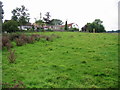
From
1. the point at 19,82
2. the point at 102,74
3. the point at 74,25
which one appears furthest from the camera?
the point at 74,25

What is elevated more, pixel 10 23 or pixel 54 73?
pixel 10 23

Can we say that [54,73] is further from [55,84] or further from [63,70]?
[55,84]

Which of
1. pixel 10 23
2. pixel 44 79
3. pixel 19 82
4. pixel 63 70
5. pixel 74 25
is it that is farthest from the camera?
pixel 74 25

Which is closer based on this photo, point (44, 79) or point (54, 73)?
point (44, 79)

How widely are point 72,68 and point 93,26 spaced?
65.5 meters

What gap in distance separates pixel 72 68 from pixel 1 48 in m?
10.00

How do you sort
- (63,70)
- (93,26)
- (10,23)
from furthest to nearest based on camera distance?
(93,26), (10,23), (63,70)

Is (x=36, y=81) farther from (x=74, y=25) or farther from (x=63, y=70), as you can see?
(x=74, y=25)

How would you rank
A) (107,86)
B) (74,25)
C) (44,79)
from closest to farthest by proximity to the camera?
1. (107,86)
2. (44,79)
3. (74,25)

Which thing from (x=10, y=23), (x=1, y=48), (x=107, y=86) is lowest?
(x=107, y=86)

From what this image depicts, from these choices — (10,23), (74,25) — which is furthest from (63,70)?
(74,25)

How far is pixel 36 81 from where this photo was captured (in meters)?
6.60

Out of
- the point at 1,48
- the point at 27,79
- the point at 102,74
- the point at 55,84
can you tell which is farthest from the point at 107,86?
the point at 1,48

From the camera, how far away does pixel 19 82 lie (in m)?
6.46
